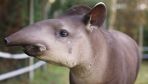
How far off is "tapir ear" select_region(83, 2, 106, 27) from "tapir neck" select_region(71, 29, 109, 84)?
14 centimetres

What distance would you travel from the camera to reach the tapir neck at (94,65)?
158 inches

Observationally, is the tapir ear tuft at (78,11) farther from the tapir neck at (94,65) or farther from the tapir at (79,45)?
the tapir neck at (94,65)

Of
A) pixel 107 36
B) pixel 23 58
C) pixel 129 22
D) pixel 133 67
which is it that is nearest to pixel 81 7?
pixel 107 36

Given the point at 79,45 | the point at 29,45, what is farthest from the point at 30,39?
the point at 79,45

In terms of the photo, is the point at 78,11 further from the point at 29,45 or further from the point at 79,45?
the point at 29,45

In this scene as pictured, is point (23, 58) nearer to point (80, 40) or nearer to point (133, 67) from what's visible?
point (133, 67)

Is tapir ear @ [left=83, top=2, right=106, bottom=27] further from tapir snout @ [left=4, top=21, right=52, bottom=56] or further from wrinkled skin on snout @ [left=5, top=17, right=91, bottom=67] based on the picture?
tapir snout @ [left=4, top=21, right=52, bottom=56]

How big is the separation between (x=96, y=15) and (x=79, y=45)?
0.91ft

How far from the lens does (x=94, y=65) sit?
411cm

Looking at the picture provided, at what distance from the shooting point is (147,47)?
18547 mm

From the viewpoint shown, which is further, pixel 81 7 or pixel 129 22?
pixel 129 22

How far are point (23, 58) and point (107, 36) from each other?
22.1 ft

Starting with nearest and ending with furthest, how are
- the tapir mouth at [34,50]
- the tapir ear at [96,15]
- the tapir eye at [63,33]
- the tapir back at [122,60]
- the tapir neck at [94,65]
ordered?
1. the tapir mouth at [34,50]
2. the tapir eye at [63,33]
3. the tapir ear at [96,15]
4. the tapir neck at [94,65]
5. the tapir back at [122,60]

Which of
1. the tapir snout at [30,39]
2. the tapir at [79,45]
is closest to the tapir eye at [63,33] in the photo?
the tapir at [79,45]
